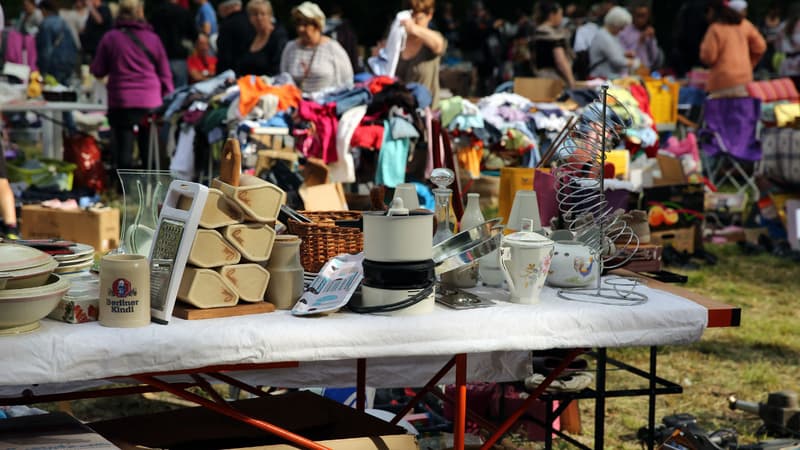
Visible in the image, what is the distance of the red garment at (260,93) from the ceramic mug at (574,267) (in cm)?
420

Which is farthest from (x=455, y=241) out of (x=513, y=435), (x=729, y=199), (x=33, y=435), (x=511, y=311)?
(x=729, y=199)

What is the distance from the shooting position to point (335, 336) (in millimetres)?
2248

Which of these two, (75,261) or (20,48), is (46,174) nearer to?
(20,48)

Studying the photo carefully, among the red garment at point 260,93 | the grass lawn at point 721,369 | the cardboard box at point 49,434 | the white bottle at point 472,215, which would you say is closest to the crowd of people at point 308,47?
the red garment at point 260,93

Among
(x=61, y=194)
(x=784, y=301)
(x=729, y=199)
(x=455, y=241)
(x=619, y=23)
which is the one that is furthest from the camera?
(x=619, y=23)

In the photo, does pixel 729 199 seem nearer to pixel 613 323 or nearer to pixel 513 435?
pixel 513 435

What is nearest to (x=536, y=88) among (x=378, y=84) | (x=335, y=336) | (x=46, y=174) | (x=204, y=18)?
(x=378, y=84)

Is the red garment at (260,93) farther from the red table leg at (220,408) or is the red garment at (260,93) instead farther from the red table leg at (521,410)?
the red table leg at (220,408)

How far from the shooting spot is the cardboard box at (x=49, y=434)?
88.3 inches

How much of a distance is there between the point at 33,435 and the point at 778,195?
6344 mm

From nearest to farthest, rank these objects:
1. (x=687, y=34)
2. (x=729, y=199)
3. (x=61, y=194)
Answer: (x=61, y=194) < (x=729, y=199) < (x=687, y=34)

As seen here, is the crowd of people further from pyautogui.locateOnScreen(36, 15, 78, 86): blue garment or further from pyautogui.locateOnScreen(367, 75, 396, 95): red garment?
pyautogui.locateOnScreen(367, 75, 396, 95): red garment

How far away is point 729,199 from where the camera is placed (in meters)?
8.38

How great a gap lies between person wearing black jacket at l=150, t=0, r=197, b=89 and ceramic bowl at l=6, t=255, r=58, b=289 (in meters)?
8.51
